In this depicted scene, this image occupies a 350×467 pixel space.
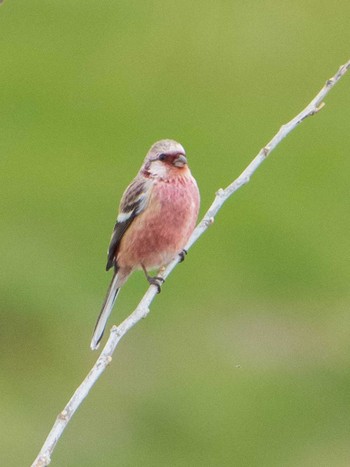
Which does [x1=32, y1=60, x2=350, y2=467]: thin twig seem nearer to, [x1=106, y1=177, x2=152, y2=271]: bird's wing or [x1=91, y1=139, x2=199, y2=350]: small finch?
[x1=91, y1=139, x2=199, y2=350]: small finch

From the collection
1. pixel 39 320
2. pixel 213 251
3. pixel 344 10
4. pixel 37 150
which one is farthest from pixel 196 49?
pixel 39 320

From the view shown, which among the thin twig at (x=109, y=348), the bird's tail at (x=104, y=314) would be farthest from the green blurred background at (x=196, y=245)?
the thin twig at (x=109, y=348)

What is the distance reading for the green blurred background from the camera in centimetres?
1080

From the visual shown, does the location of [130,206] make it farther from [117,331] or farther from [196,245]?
[196,245]

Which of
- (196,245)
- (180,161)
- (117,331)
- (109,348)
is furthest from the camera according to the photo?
(196,245)

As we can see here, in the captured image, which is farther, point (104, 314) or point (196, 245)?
point (196, 245)

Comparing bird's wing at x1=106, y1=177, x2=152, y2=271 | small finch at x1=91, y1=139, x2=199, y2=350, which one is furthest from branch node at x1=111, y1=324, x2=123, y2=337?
bird's wing at x1=106, y1=177, x2=152, y2=271

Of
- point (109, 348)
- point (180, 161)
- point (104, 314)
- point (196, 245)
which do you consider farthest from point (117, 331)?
point (196, 245)

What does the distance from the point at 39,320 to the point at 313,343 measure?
89.9 inches

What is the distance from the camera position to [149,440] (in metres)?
10.6

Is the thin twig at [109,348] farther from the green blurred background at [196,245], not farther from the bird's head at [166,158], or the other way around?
the green blurred background at [196,245]

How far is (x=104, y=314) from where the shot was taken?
26.9 feet

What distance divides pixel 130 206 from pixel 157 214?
234mm

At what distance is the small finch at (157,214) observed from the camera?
25.8 feet
